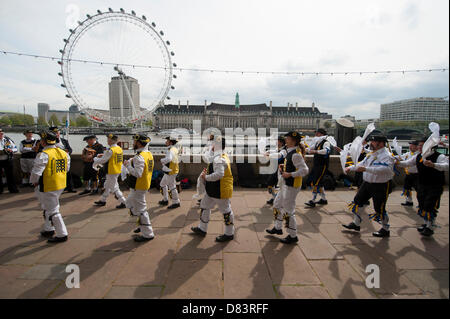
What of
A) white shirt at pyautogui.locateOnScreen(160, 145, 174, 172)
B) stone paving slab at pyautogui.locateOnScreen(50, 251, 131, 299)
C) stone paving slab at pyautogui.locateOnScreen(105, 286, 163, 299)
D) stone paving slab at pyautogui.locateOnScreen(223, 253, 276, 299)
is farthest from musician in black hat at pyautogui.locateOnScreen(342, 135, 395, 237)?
stone paving slab at pyautogui.locateOnScreen(50, 251, 131, 299)

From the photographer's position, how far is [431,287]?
2.87 m

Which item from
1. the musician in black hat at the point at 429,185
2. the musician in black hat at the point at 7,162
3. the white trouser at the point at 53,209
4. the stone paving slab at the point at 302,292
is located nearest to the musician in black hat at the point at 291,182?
the stone paving slab at the point at 302,292

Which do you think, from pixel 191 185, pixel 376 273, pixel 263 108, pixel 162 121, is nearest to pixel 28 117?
pixel 191 185

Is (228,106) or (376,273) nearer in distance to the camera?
(376,273)

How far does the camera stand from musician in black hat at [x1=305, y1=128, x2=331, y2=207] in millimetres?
6289

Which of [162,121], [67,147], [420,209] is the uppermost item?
[162,121]

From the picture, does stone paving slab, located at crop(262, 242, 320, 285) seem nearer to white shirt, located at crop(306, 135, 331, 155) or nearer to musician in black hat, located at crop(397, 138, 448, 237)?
musician in black hat, located at crop(397, 138, 448, 237)

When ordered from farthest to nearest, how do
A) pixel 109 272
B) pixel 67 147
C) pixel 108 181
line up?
pixel 67 147
pixel 108 181
pixel 109 272

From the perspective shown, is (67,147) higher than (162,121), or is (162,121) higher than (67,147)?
(162,121)

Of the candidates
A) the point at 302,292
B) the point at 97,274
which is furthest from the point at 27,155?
the point at 302,292

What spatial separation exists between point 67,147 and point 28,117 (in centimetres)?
2125

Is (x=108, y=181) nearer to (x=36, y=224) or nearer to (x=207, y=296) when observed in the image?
(x=36, y=224)

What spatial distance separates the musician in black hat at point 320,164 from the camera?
629 cm
